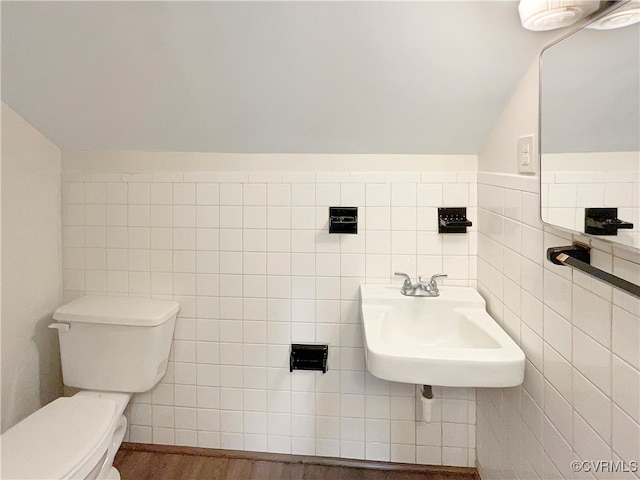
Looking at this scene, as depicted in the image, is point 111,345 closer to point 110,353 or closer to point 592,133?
point 110,353

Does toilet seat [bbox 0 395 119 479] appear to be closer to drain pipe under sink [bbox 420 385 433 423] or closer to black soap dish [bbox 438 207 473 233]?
drain pipe under sink [bbox 420 385 433 423]

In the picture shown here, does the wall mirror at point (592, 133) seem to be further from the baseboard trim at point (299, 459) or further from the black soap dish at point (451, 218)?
the baseboard trim at point (299, 459)

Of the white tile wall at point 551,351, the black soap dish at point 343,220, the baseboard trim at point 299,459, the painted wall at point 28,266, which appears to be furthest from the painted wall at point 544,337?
the painted wall at point 28,266

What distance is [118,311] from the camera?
A: 6.39 feet

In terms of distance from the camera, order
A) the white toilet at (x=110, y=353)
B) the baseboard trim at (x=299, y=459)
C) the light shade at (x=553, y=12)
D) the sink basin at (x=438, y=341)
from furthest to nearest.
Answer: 1. the baseboard trim at (x=299, y=459)
2. the white toilet at (x=110, y=353)
3. the sink basin at (x=438, y=341)
4. the light shade at (x=553, y=12)

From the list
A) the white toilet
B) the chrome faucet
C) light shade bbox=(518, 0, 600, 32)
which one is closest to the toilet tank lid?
the white toilet

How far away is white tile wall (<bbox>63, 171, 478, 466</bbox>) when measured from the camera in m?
2.00

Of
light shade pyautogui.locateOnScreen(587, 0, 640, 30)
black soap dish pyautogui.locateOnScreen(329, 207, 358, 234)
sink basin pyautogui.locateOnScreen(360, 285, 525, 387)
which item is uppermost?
light shade pyautogui.locateOnScreen(587, 0, 640, 30)

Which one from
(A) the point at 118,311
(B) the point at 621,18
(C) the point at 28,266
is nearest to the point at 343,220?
(A) the point at 118,311

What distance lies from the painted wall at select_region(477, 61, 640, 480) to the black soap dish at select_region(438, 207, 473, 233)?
76 millimetres

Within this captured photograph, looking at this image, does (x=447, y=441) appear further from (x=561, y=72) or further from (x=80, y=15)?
(x=80, y=15)

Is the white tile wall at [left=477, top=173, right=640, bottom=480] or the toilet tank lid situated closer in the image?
the white tile wall at [left=477, top=173, right=640, bottom=480]

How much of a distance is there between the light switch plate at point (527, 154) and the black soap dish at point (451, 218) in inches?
18.5

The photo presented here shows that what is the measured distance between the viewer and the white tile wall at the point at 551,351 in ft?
3.18
